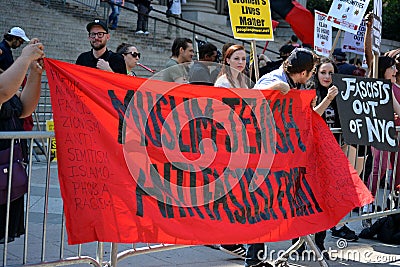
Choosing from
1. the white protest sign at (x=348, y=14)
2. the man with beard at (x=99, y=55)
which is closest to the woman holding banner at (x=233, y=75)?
the man with beard at (x=99, y=55)

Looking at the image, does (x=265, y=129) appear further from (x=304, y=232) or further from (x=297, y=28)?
(x=297, y=28)

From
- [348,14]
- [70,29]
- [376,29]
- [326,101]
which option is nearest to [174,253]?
[326,101]

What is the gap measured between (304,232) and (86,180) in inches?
78.0

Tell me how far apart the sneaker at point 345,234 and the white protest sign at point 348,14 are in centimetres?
292

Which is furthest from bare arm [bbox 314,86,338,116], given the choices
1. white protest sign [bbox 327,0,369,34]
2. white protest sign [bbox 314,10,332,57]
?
white protest sign [bbox 314,10,332,57]

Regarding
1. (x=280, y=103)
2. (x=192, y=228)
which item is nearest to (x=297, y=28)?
(x=280, y=103)

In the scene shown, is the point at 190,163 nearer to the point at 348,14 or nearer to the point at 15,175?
the point at 15,175

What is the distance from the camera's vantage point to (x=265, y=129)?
5.80 m

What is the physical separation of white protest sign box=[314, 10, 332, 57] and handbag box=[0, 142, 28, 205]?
705cm

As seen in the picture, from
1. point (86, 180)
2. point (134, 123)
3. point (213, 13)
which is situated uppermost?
point (213, 13)

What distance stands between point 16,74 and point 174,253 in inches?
108

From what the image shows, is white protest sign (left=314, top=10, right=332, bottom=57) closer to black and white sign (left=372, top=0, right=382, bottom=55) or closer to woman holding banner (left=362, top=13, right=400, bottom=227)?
black and white sign (left=372, top=0, right=382, bottom=55)

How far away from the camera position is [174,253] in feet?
22.1

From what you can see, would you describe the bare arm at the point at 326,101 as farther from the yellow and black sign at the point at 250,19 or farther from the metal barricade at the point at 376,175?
the yellow and black sign at the point at 250,19
